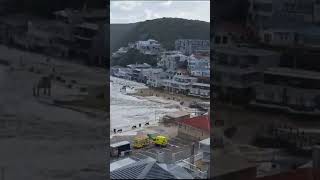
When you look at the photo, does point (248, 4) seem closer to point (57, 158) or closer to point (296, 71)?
point (296, 71)

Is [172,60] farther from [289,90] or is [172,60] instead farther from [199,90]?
[289,90]

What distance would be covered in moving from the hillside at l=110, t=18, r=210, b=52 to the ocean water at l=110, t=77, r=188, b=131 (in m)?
0.40

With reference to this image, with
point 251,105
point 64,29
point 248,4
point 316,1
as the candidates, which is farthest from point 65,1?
point 316,1

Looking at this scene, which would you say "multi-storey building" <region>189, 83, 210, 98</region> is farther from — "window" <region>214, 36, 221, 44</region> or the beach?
"window" <region>214, 36, 221, 44</region>

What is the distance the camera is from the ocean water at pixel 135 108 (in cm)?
386

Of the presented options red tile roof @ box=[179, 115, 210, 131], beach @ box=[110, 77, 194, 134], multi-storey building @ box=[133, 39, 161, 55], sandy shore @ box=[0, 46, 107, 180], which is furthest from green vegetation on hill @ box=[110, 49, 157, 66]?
sandy shore @ box=[0, 46, 107, 180]

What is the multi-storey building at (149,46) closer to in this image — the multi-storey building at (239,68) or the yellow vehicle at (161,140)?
the yellow vehicle at (161,140)

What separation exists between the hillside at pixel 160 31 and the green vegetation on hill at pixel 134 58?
118 millimetres

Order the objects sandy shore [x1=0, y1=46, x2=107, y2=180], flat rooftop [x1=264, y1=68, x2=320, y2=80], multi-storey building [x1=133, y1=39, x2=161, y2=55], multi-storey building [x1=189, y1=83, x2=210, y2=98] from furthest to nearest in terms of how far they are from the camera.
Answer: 1. multi-storey building [x1=133, y1=39, x2=161, y2=55]
2. multi-storey building [x1=189, y1=83, x2=210, y2=98]
3. flat rooftop [x1=264, y1=68, x2=320, y2=80]
4. sandy shore [x1=0, y1=46, x2=107, y2=180]

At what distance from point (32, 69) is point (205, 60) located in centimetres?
150

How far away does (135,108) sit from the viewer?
13.3 ft

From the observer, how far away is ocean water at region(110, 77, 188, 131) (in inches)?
152

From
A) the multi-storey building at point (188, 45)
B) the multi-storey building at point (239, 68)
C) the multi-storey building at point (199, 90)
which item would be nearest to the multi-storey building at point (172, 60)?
the multi-storey building at point (188, 45)

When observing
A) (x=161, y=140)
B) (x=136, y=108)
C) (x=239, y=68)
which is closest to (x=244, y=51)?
(x=239, y=68)
